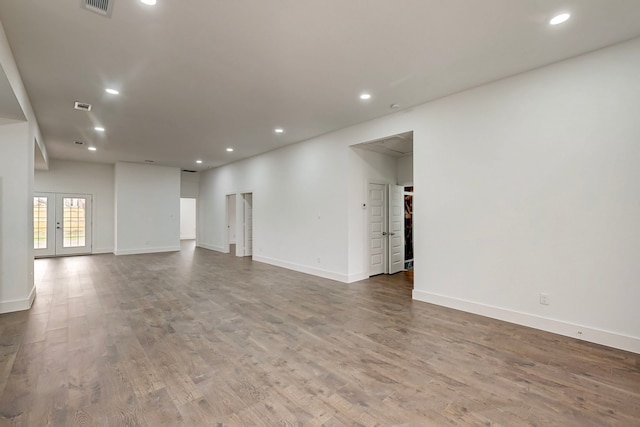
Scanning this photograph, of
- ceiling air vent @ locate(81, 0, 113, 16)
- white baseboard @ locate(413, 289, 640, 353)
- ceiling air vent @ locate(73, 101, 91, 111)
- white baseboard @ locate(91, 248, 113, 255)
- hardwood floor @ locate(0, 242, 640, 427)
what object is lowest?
hardwood floor @ locate(0, 242, 640, 427)

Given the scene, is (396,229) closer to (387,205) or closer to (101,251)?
(387,205)

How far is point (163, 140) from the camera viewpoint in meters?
6.89

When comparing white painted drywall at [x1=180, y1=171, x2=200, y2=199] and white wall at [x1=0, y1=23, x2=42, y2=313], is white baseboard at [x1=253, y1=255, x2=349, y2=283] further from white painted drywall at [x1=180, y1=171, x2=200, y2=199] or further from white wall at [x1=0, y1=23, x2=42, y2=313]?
white painted drywall at [x1=180, y1=171, x2=200, y2=199]

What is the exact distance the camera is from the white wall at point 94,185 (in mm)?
9453

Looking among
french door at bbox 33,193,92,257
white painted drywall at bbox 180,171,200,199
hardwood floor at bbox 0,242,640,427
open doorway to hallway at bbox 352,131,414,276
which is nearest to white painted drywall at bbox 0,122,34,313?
hardwood floor at bbox 0,242,640,427

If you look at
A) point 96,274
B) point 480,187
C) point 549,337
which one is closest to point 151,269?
point 96,274

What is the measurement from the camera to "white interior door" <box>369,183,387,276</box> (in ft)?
20.9

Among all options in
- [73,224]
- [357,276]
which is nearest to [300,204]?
[357,276]

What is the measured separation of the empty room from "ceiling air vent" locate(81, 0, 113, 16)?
2 cm

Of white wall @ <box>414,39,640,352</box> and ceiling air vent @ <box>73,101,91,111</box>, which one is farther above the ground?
ceiling air vent @ <box>73,101,91,111</box>

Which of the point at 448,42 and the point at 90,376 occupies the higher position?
the point at 448,42

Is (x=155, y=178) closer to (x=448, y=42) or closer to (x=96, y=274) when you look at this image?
(x=96, y=274)

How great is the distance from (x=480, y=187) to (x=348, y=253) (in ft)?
8.99

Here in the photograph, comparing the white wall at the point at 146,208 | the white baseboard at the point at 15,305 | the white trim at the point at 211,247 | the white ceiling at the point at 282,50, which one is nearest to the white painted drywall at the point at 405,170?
the white ceiling at the point at 282,50
